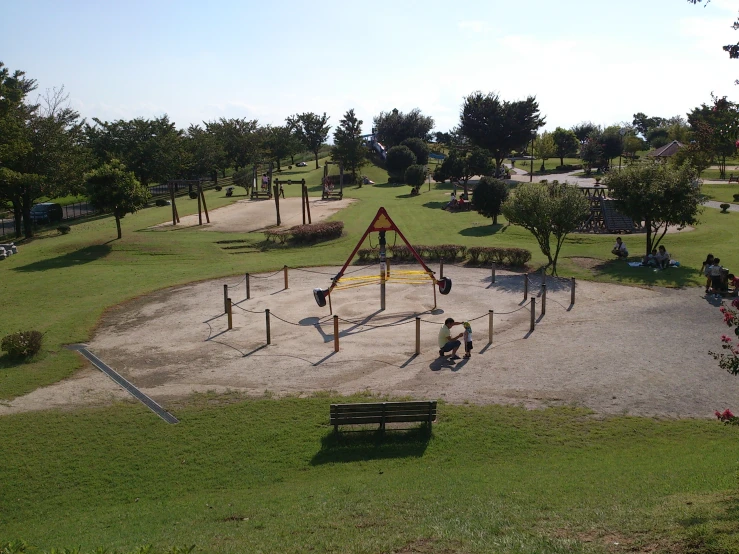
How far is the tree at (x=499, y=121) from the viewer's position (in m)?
78.8

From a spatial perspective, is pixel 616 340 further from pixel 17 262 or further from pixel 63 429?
pixel 17 262

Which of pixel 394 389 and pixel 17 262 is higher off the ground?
pixel 17 262

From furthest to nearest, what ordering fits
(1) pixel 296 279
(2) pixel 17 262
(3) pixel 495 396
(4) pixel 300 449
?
1. (2) pixel 17 262
2. (1) pixel 296 279
3. (3) pixel 495 396
4. (4) pixel 300 449

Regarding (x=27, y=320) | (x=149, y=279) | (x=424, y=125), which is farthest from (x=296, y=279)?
(x=424, y=125)

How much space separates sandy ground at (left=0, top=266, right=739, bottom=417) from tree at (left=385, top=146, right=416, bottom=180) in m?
51.9

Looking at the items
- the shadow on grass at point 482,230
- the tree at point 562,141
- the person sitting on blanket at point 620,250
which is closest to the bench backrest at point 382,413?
the person sitting on blanket at point 620,250

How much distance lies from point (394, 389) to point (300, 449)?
4.00 metres

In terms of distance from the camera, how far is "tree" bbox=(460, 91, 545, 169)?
78750 mm

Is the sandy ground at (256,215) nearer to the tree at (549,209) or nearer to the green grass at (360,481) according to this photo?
the tree at (549,209)

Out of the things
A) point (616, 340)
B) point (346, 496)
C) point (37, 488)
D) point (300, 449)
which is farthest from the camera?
point (616, 340)

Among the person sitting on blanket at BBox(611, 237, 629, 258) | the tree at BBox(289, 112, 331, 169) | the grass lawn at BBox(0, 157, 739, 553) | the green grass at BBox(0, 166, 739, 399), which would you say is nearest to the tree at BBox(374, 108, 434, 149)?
the tree at BBox(289, 112, 331, 169)

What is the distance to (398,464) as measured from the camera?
14.0 m

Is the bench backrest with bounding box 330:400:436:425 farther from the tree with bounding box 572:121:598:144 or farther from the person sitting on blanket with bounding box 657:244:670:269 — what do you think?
the tree with bounding box 572:121:598:144

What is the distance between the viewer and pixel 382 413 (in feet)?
49.5
